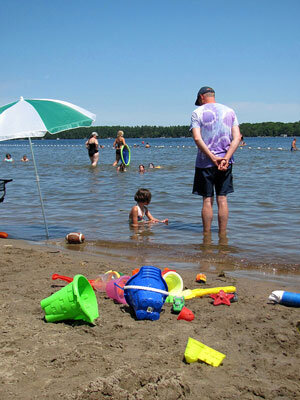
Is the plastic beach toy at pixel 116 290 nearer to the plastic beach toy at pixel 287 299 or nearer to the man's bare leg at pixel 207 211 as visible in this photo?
the plastic beach toy at pixel 287 299

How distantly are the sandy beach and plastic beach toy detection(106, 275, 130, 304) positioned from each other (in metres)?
0.06

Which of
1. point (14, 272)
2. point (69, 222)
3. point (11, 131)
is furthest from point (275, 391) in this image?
point (69, 222)

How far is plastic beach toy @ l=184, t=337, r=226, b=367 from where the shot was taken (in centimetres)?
258

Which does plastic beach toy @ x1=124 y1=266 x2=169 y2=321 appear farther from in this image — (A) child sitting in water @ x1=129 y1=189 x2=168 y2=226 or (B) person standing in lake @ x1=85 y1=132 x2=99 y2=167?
(B) person standing in lake @ x1=85 y1=132 x2=99 y2=167

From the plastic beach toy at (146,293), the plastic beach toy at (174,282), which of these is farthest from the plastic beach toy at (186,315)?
the plastic beach toy at (174,282)

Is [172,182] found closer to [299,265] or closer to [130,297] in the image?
[299,265]

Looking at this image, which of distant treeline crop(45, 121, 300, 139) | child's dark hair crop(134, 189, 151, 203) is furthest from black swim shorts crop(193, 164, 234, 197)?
distant treeline crop(45, 121, 300, 139)

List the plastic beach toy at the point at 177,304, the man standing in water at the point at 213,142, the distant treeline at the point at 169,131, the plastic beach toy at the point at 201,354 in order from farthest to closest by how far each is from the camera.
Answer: the distant treeline at the point at 169,131 < the man standing in water at the point at 213,142 < the plastic beach toy at the point at 177,304 < the plastic beach toy at the point at 201,354

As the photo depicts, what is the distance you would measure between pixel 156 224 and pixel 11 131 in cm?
307

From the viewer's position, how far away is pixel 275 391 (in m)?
2.32

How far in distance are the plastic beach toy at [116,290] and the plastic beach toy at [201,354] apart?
1050 mm

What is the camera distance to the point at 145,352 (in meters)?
2.71

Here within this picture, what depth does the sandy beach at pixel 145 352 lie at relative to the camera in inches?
90.6

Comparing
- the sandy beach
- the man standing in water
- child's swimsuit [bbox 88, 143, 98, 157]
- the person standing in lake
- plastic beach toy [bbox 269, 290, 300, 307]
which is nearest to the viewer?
the sandy beach
